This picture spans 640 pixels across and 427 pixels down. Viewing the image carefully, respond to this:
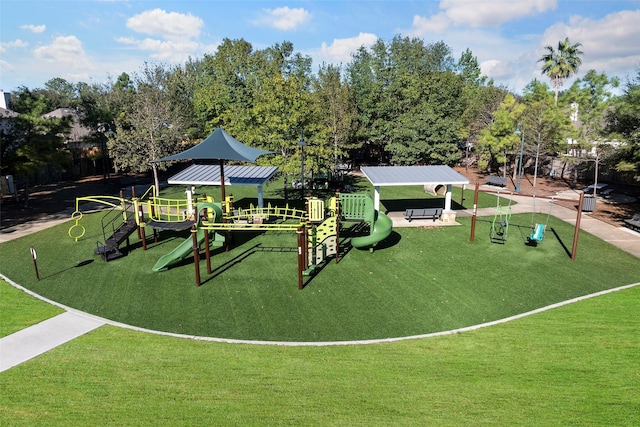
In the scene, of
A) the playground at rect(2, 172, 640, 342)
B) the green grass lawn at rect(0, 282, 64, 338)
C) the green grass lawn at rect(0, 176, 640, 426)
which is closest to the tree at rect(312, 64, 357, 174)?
the playground at rect(2, 172, 640, 342)

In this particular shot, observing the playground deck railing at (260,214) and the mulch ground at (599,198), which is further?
the mulch ground at (599,198)

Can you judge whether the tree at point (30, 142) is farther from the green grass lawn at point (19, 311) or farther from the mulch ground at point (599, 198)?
the mulch ground at point (599, 198)

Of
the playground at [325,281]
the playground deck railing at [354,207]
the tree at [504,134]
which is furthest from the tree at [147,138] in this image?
the tree at [504,134]

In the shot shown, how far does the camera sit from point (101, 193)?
3506 cm

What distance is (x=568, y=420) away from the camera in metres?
8.29

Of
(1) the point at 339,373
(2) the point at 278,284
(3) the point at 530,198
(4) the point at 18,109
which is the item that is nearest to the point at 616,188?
(3) the point at 530,198

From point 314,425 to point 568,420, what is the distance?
5378 mm

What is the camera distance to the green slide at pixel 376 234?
19.2 m

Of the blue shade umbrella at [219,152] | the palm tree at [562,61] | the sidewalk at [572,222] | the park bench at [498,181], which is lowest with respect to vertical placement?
the sidewalk at [572,222]

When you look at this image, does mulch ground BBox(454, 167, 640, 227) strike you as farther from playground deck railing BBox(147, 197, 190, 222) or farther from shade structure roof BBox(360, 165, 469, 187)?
playground deck railing BBox(147, 197, 190, 222)

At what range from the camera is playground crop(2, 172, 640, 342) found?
13.1 m

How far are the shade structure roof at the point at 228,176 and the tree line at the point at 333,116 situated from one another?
1.82 meters

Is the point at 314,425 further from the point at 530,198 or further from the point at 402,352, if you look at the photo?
the point at 530,198

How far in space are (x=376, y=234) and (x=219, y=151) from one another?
876cm
